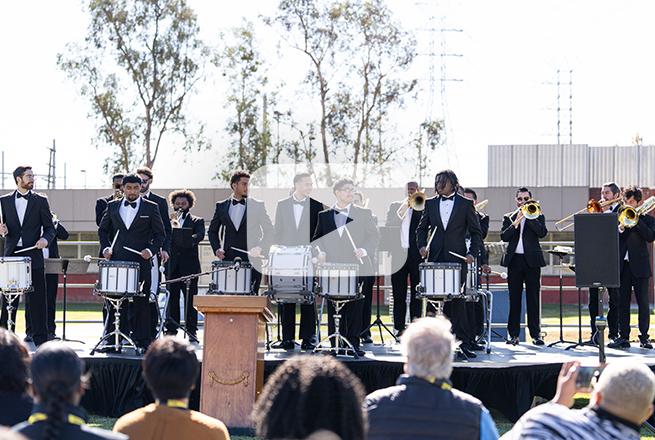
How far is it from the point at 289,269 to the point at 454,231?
1836 millimetres

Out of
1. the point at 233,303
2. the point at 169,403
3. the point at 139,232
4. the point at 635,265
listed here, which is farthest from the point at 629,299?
the point at 169,403

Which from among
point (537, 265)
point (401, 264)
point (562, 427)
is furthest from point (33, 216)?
point (562, 427)

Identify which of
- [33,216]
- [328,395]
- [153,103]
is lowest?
[328,395]

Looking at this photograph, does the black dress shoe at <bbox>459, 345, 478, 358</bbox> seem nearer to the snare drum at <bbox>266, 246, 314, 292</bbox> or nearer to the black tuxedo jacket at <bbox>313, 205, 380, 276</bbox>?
the black tuxedo jacket at <bbox>313, 205, 380, 276</bbox>

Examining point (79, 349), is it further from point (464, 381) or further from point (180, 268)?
point (464, 381)

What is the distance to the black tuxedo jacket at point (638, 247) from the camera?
854cm

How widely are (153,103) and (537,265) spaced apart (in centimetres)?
1750

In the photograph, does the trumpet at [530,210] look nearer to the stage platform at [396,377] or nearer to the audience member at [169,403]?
the stage platform at [396,377]

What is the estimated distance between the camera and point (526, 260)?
8859 mm

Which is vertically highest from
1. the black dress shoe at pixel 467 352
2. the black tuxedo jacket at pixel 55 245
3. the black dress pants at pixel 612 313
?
the black tuxedo jacket at pixel 55 245

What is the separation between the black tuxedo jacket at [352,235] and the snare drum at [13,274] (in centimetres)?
328

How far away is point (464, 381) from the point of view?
22.4 ft

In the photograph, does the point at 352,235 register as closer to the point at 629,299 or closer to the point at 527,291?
the point at 527,291

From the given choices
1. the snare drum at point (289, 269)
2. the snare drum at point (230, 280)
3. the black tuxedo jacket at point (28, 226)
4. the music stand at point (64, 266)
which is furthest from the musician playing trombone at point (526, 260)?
the black tuxedo jacket at point (28, 226)
